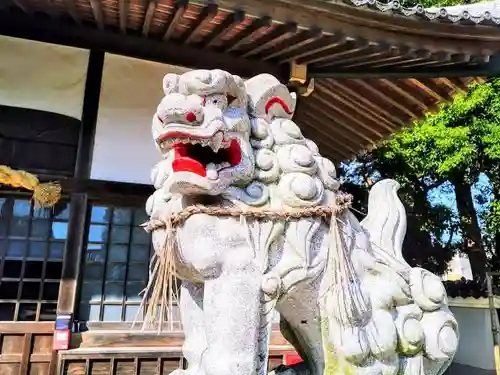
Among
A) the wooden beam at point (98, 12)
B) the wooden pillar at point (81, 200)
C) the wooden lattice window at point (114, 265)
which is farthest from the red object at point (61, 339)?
the wooden beam at point (98, 12)

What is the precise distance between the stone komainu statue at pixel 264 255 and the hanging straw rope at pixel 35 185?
233 centimetres

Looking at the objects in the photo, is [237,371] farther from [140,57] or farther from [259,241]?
[140,57]

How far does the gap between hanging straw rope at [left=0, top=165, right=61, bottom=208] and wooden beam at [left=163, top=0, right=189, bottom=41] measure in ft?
5.37

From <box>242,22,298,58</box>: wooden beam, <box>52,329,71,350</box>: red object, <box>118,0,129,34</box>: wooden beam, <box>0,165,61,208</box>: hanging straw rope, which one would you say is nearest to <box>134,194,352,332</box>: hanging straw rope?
<box>242,22,298,58</box>: wooden beam

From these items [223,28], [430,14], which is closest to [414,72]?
[430,14]

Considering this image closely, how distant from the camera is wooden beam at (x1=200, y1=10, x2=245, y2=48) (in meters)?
3.12

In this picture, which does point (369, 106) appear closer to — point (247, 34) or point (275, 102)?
point (247, 34)

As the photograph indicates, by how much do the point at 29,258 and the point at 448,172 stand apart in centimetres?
869

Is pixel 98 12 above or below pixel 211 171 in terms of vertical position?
above

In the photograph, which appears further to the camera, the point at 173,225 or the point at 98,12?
the point at 98,12

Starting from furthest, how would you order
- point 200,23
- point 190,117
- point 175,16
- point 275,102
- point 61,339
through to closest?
point 61,339, point 200,23, point 175,16, point 275,102, point 190,117

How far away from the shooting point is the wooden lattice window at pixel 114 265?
13.4 feet

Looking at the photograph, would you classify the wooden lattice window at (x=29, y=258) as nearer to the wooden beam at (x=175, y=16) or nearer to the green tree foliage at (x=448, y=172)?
the wooden beam at (x=175, y=16)

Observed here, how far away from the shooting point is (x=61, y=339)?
3.72 meters
